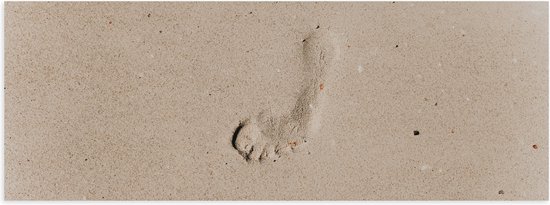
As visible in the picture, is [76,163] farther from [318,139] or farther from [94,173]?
[318,139]

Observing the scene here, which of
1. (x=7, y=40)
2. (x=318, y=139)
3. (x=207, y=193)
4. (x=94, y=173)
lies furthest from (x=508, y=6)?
(x=7, y=40)

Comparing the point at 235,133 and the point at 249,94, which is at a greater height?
the point at 249,94

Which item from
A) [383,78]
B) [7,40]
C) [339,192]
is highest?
[7,40]
